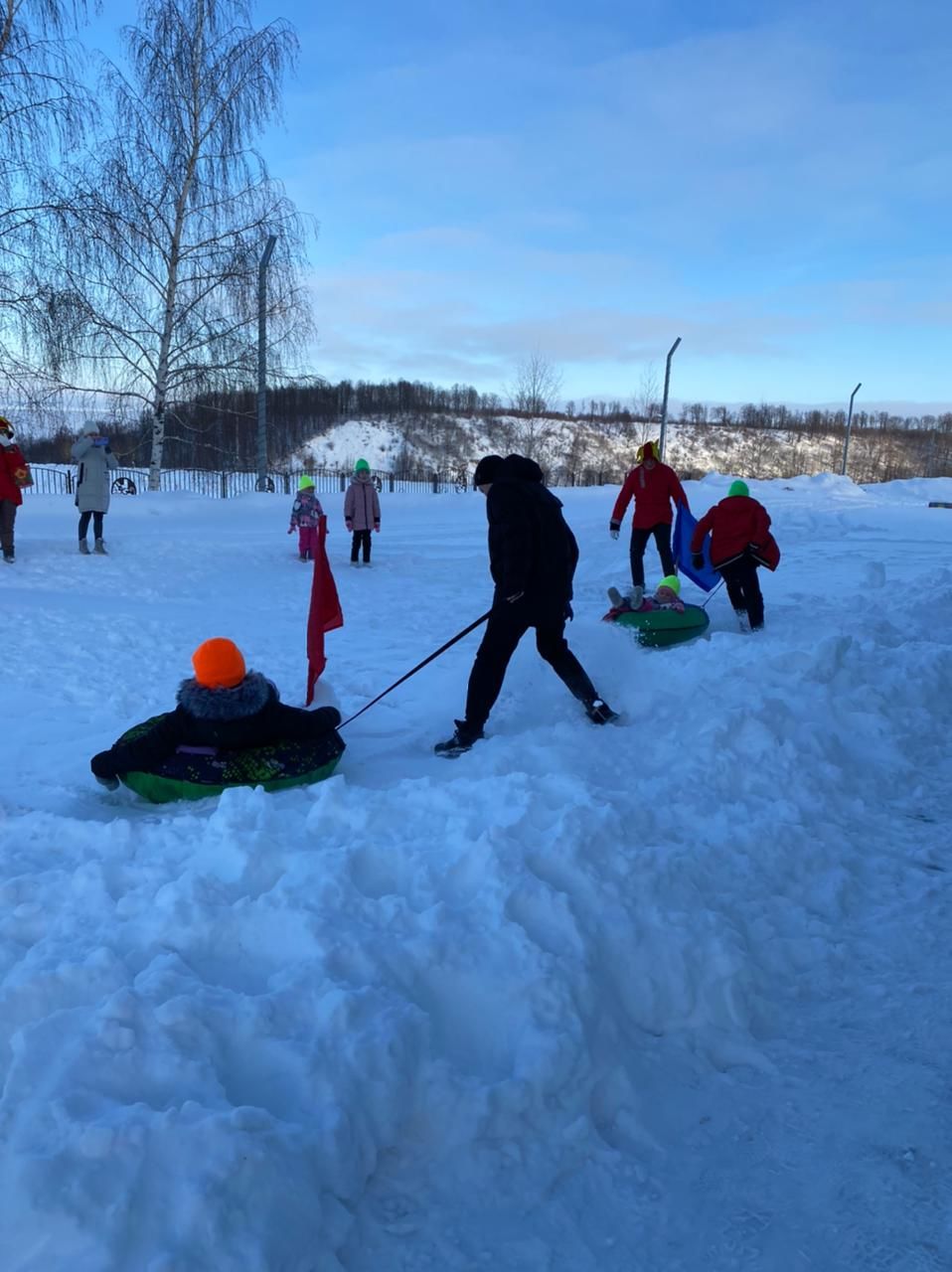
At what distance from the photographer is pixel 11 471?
9461 mm

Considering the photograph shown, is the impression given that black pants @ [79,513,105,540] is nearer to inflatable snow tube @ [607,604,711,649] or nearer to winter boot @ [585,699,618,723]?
inflatable snow tube @ [607,604,711,649]

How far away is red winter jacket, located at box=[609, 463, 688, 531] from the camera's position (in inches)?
331

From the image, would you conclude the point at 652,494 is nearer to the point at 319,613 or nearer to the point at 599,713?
the point at 599,713

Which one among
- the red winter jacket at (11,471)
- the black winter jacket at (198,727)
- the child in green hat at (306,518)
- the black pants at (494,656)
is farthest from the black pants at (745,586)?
the red winter jacket at (11,471)

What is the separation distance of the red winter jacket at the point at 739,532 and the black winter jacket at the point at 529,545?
291 cm

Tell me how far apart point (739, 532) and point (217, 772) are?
4.89 m

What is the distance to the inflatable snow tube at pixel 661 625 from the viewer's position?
665cm

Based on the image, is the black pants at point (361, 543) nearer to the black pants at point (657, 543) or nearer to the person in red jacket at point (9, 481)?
the person in red jacket at point (9, 481)

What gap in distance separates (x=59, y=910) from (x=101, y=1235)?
118cm

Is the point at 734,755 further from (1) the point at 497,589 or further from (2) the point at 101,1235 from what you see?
(2) the point at 101,1235

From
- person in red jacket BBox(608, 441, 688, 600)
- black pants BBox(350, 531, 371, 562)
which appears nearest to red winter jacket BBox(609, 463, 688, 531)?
person in red jacket BBox(608, 441, 688, 600)

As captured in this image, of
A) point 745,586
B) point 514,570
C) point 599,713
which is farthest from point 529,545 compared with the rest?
point 745,586

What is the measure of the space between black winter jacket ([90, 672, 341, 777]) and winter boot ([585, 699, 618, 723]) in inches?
71.2

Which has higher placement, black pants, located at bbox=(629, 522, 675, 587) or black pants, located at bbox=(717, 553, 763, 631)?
black pants, located at bbox=(629, 522, 675, 587)
